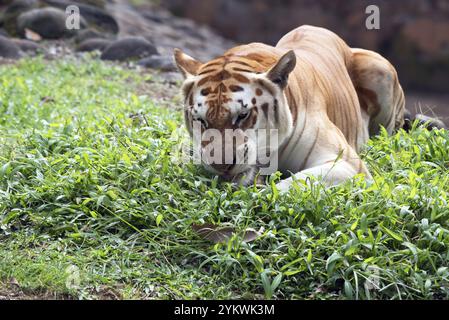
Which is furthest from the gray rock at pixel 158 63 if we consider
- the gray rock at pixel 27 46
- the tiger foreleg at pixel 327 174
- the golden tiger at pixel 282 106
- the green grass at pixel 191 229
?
the tiger foreleg at pixel 327 174

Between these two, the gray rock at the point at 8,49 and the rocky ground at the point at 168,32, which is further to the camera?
the rocky ground at the point at 168,32

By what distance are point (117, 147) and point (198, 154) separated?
0.68 metres

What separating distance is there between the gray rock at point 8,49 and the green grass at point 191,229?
4.59m

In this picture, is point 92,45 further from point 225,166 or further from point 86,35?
point 225,166

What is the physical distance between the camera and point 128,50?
10258 millimetres

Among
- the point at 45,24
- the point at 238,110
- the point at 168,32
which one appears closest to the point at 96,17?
the point at 45,24

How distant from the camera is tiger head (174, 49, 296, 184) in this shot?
15.5ft

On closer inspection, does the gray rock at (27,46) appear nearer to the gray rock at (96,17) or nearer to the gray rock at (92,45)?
the gray rock at (92,45)

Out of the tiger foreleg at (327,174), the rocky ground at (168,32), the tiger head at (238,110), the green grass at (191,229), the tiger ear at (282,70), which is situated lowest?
the rocky ground at (168,32)

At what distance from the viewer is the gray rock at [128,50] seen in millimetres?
10125

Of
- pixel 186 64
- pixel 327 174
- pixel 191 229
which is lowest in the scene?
pixel 191 229

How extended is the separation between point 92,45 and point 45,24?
84 cm

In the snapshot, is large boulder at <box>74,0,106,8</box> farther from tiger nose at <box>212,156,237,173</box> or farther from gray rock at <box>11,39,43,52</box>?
tiger nose at <box>212,156,237,173</box>

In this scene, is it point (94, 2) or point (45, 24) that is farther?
point (94, 2)
